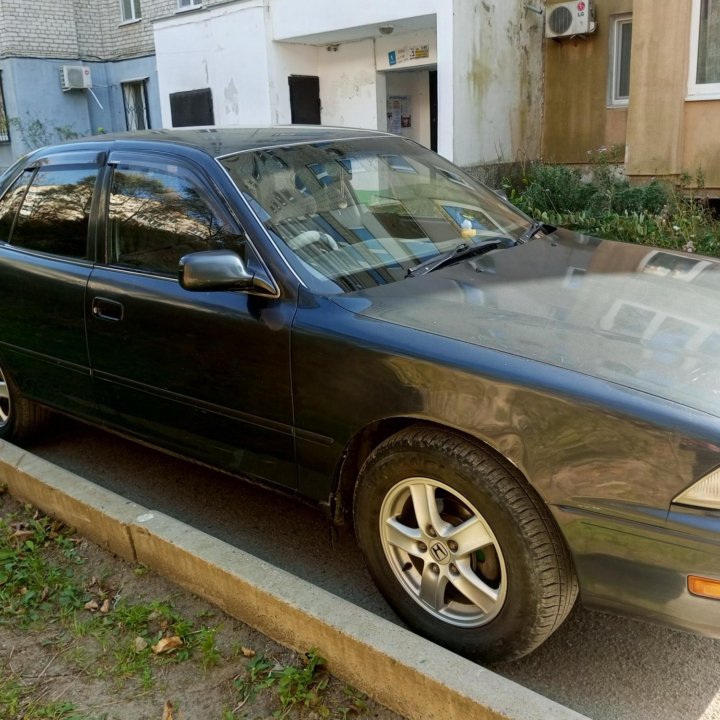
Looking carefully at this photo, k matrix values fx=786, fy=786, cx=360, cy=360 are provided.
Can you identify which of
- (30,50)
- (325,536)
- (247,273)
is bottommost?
(325,536)

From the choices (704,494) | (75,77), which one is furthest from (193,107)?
(704,494)

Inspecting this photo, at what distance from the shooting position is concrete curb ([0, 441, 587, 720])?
7.04 ft

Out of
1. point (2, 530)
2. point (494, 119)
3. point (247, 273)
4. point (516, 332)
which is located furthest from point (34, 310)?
point (494, 119)

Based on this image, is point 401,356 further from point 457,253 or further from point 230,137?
point 230,137

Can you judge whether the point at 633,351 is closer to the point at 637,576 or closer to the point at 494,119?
the point at 637,576

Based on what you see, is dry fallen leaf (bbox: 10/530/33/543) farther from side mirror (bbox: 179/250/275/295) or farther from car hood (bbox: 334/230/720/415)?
car hood (bbox: 334/230/720/415)

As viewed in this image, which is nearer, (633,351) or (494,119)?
(633,351)

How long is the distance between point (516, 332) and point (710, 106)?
754 cm

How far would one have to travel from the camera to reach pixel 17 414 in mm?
4340

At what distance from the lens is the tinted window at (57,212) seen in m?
3.76

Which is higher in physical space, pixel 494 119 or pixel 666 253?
pixel 494 119

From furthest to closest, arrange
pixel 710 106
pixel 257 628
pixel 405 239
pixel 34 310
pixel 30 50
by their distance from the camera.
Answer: pixel 30 50
pixel 710 106
pixel 34 310
pixel 405 239
pixel 257 628

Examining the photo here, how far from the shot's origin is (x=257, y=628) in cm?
270

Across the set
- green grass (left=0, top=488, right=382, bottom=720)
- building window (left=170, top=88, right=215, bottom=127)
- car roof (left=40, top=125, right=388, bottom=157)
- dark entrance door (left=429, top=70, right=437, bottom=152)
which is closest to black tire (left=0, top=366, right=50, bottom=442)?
green grass (left=0, top=488, right=382, bottom=720)
